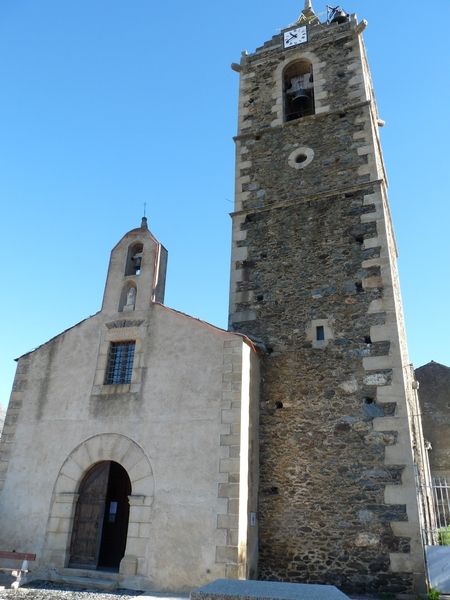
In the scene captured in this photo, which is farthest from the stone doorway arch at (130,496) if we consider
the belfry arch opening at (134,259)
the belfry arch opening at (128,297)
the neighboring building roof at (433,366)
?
the neighboring building roof at (433,366)

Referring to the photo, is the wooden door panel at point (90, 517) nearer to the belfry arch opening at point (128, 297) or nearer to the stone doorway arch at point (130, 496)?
the stone doorway arch at point (130, 496)

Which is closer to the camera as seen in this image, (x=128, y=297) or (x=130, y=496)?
(x=130, y=496)

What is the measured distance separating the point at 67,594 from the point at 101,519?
177 cm

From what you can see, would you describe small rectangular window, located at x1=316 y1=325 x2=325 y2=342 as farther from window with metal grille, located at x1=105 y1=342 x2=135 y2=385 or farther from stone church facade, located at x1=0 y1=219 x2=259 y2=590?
window with metal grille, located at x1=105 y1=342 x2=135 y2=385

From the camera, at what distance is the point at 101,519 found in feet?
29.3

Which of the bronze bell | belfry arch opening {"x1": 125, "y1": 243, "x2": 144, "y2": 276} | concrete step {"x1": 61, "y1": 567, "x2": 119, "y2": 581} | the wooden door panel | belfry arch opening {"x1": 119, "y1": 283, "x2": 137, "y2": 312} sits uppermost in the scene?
the bronze bell

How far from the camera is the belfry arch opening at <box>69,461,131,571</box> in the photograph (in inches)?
346

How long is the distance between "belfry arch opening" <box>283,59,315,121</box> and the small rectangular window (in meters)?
6.47

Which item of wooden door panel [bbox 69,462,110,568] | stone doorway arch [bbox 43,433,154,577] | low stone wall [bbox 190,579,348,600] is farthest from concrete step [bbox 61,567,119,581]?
low stone wall [bbox 190,579,348,600]

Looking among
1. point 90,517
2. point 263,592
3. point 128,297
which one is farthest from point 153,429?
point 263,592

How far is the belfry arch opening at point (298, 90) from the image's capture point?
13930 millimetres

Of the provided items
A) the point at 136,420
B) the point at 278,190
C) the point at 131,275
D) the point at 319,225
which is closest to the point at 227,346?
the point at 136,420

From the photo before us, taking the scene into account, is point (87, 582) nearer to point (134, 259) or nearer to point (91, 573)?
point (91, 573)

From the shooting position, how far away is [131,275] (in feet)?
35.3
